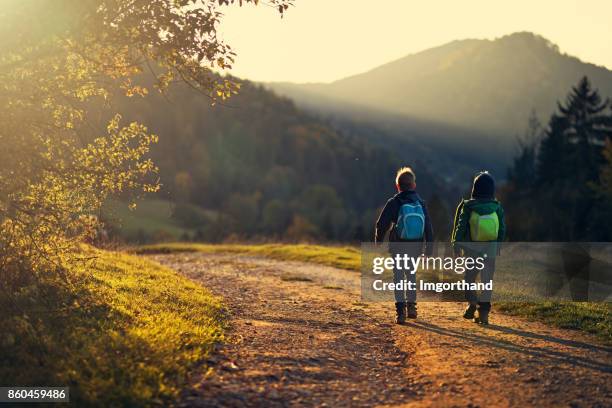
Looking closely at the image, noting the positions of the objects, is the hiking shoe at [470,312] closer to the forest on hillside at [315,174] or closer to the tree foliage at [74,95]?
the tree foliage at [74,95]

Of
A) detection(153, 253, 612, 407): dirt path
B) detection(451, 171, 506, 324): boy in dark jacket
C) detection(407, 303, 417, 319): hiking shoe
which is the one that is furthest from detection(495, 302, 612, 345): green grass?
detection(407, 303, 417, 319): hiking shoe

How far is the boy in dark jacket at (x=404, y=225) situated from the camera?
10156 mm

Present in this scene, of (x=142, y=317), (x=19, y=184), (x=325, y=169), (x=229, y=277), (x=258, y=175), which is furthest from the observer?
(x=325, y=169)

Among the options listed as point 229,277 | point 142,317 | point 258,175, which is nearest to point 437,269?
point 229,277

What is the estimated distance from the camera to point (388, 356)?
318 inches

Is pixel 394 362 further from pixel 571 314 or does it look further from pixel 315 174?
pixel 315 174

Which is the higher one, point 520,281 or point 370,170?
point 370,170

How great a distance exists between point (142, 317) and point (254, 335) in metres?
1.78

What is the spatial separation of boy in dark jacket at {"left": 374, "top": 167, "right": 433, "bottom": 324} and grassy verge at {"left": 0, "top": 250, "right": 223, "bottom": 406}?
3.41 meters

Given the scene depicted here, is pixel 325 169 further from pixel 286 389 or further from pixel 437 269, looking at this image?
pixel 286 389

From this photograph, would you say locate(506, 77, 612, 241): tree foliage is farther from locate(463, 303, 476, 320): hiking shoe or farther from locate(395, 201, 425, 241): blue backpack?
locate(395, 201, 425, 241): blue backpack

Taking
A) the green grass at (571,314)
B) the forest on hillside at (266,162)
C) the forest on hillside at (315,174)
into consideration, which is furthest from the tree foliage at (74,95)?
the forest on hillside at (266,162)

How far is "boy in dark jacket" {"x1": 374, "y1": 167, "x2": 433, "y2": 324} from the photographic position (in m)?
10.2

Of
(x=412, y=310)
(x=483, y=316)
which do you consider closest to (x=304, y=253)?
(x=412, y=310)
